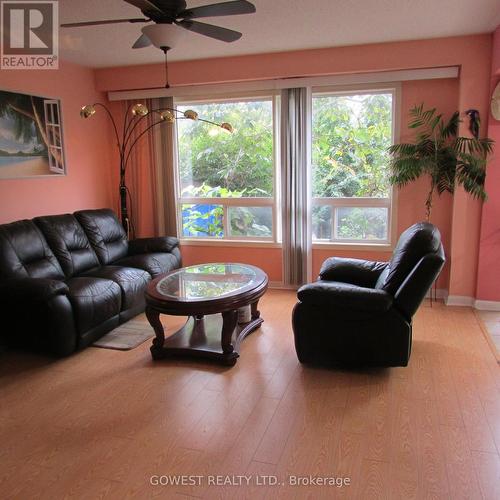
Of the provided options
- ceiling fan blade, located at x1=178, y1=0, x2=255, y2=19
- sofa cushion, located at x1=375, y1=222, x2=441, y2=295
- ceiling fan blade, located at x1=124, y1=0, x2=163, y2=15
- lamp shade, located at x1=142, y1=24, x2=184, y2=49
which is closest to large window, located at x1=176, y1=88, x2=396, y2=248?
sofa cushion, located at x1=375, y1=222, x2=441, y2=295

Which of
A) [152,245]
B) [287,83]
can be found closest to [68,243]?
[152,245]

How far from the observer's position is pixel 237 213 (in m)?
5.12

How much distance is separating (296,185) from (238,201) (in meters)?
0.73

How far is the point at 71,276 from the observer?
395 centimetres

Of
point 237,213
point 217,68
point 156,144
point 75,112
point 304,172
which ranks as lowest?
point 237,213


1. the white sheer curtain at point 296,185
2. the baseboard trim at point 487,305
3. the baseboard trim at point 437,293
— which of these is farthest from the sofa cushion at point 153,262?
the baseboard trim at point 487,305

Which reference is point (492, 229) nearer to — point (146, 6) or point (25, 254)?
point (146, 6)

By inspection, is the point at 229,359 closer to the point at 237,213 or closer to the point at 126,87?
the point at 237,213

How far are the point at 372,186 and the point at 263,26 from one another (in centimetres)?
193

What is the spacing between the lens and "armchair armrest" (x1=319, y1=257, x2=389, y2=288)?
135 inches

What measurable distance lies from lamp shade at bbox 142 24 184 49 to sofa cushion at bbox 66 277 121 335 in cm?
182

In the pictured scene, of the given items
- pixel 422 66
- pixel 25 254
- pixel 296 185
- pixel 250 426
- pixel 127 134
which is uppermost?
pixel 422 66

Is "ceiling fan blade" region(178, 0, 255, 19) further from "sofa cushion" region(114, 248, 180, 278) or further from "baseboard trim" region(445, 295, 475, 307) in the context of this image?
"baseboard trim" region(445, 295, 475, 307)

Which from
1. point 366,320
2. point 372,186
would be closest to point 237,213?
point 372,186
